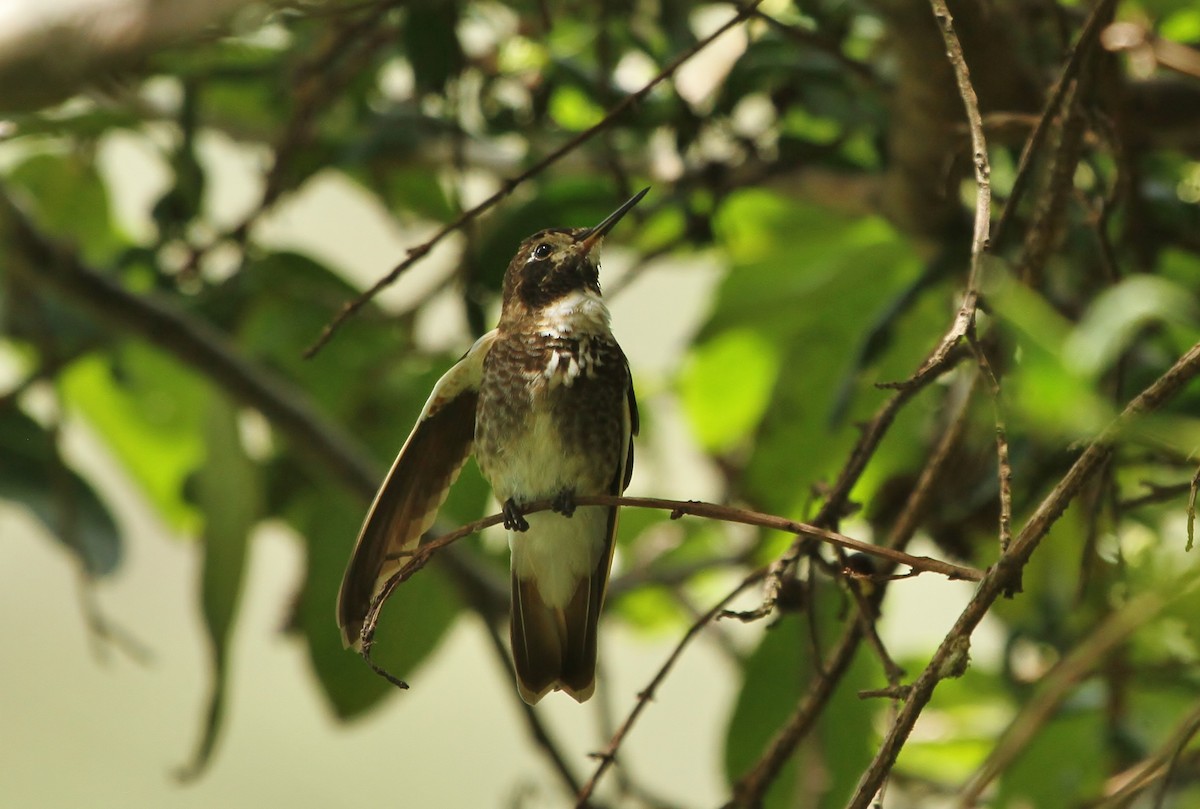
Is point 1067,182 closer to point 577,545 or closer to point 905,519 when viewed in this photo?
point 905,519

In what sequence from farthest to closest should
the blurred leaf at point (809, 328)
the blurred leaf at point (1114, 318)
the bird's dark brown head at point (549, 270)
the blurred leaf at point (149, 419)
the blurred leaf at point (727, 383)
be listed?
the blurred leaf at point (149, 419) → the blurred leaf at point (727, 383) → the blurred leaf at point (809, 328) → the bird's dark brown head at point (549, 270) → the blurred leaf at point (1114, 318)

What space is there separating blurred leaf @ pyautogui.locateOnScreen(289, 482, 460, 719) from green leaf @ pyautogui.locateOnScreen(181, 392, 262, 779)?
0.54 ft

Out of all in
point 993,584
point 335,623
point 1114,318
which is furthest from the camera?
point 335,623

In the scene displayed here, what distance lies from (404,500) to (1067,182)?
2.85 ft

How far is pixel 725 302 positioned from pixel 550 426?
86 centimetres

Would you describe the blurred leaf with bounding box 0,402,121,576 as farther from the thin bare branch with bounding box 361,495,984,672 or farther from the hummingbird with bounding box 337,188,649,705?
the thin bare branch with bounding box 361,495,984,672

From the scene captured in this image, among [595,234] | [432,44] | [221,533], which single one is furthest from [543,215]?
[221,533]

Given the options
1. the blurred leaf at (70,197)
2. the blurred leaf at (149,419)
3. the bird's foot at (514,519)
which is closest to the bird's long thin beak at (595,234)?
the bird's foot at (514,519)

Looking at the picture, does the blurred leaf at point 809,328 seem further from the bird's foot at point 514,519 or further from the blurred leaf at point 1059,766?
the bird's foot at point 514,519

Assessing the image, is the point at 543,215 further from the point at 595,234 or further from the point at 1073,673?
the point at 1073,673

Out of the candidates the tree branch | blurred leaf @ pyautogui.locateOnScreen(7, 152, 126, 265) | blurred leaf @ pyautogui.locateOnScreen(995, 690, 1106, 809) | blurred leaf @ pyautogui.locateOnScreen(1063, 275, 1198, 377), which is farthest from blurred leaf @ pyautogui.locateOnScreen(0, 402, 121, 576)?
blurred leaf @ pyautogui.locateOnScreen(1063, 275, 1198, 377)

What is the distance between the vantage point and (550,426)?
215 centimetres

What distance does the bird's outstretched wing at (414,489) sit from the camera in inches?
64.6

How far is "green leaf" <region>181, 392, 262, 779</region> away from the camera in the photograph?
2.57 meters
